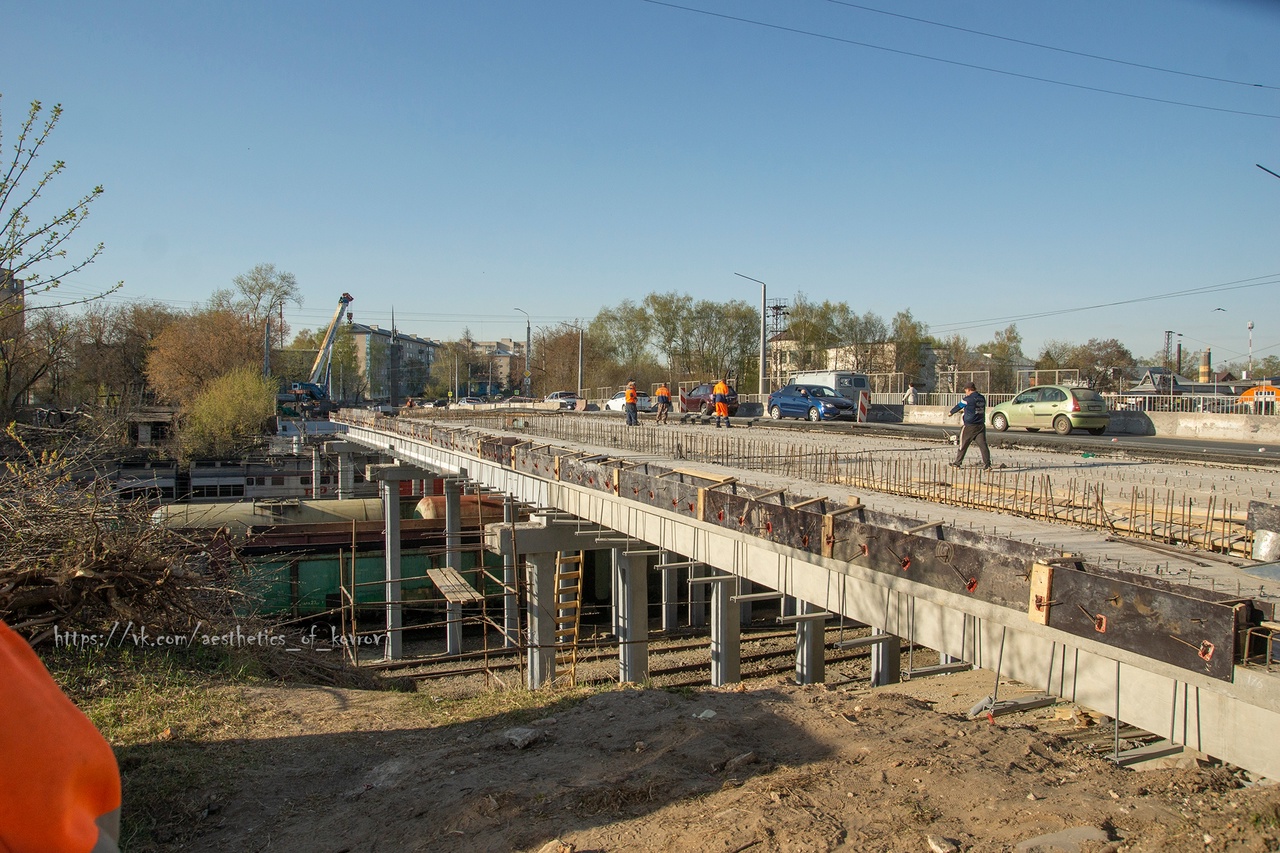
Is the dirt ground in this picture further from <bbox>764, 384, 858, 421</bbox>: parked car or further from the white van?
the white van

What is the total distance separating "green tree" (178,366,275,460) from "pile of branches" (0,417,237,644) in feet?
128

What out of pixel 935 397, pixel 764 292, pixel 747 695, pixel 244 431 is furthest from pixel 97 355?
pixel 747 695

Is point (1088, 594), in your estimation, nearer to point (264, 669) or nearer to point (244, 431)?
point (264, 669)

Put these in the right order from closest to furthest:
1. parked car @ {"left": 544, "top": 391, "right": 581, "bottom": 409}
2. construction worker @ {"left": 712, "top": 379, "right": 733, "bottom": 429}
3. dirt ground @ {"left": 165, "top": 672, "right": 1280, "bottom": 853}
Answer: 1. dirt ground @ {"left": 165, "top": 672, "right": 1280, "bottom": 853}
2. construction worker @ {"left": 712, "top": 379, "right": 733, "bottom": 429}
3. parked car @ {"left": 544, "top": 391, "right": 581, "bottom": 409}

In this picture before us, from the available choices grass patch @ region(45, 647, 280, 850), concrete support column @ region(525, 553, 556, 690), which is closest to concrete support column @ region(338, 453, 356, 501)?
concrete support column @ region(525, 553, 556, 690)

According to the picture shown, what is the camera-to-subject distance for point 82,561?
7668mm

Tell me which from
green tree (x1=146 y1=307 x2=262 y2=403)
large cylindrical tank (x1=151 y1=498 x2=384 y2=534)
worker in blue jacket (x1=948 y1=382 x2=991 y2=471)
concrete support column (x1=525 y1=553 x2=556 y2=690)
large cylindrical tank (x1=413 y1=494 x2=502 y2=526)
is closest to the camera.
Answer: worker in blue jacket (x1=948 y1=382 x2=991 y2=471)

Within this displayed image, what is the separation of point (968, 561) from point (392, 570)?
20.4m

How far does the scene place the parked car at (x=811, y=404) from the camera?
30344mm

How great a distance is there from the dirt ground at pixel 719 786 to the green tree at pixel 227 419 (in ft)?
139

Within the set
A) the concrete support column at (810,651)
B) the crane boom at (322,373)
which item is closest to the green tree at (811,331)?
the crane boom at (322,373)

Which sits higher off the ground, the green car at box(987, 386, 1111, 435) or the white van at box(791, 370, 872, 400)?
the white van at box(791, 370, 872, 400)

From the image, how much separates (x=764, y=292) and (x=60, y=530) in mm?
34461

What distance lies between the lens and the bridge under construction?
5039 millimetres
